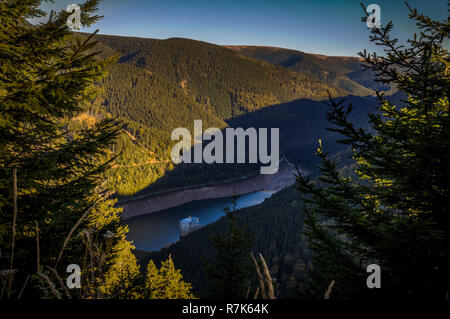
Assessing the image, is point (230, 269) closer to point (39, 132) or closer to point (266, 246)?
point (39, 132)

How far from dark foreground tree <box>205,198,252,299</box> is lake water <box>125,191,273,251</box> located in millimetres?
41803

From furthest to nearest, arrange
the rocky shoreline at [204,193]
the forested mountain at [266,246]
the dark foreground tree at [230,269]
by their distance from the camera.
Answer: the rocky shoreline at [204,193] → the forested mountain at [266,246] → the dark foreground tree at [230,269]

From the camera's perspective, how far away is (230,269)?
873 centimetres

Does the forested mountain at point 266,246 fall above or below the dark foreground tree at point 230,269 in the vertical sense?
below

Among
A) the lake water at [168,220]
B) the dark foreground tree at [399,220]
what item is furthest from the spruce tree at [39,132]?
the lake water at [168,220]

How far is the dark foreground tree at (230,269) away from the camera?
8.52m

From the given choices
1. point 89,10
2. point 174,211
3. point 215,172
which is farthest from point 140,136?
point 89,10

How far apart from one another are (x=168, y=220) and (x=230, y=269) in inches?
2413

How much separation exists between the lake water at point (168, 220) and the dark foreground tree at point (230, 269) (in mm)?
41803

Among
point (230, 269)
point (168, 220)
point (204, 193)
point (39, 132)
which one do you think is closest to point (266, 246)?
point (230, 269)

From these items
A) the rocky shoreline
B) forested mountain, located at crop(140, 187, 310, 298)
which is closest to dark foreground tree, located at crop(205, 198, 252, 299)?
forested mountain, located at crop(140, 187, 310, 298)

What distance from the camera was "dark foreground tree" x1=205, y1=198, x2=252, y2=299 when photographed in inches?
336

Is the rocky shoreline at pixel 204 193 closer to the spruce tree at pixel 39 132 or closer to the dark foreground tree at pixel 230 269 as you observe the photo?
the dark foreground tree at pixel 230 269

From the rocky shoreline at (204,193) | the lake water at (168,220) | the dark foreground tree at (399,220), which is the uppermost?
the dark foreground tree at (399,220)
